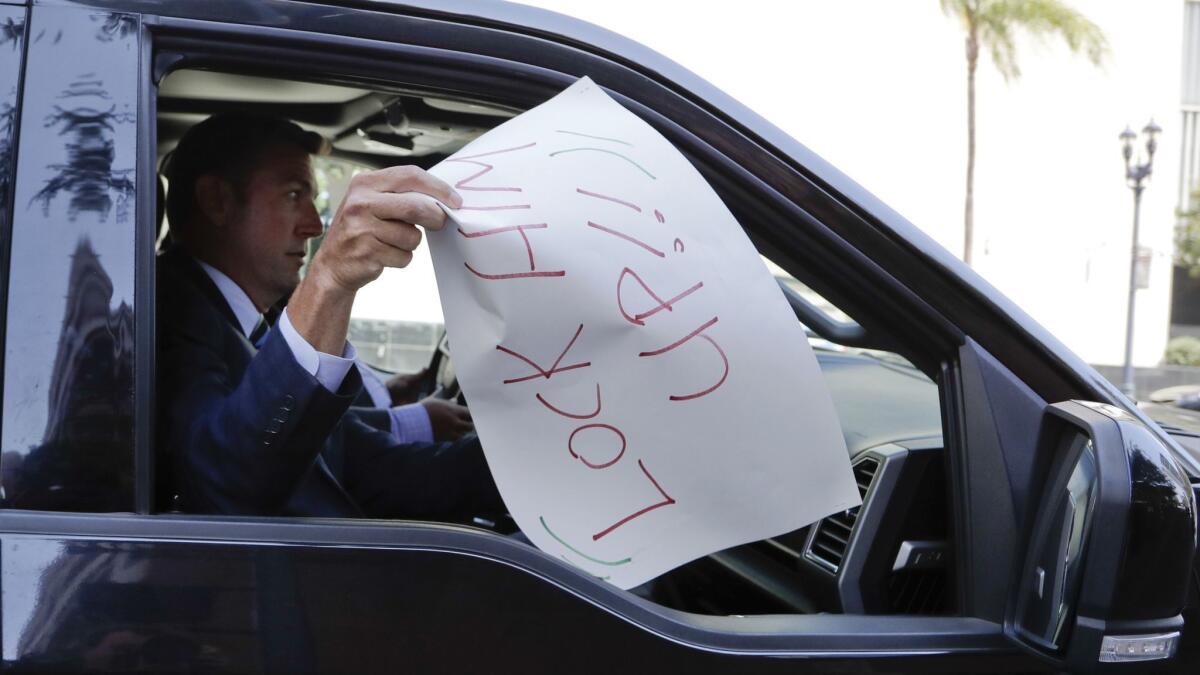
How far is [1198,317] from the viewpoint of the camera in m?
27.7

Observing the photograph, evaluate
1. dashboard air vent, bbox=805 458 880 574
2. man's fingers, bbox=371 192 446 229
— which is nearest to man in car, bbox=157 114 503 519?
man's fingers, bbox=371 192 446 229

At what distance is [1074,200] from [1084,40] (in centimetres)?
373

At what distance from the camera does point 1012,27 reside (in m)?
19.7

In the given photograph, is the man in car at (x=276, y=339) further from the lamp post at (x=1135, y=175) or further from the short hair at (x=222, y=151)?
the lamp post at (x=1135, y=175)

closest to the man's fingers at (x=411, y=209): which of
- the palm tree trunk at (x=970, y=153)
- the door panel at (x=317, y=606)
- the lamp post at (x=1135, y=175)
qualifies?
the door panel at (x=317, y=606)

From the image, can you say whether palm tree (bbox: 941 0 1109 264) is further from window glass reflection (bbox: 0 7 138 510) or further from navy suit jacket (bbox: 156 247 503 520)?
window glass reflection (bbox: 0 7 138 510)

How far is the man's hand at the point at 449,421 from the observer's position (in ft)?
9.09

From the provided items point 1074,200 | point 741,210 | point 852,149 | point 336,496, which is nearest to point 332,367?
point 336,496

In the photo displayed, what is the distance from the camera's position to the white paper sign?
1.21 meters

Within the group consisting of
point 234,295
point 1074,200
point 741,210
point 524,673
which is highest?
point 1074,200

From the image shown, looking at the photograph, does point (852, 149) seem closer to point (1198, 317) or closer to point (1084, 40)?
point (1084, 40)

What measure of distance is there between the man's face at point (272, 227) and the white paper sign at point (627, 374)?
2.76 feet

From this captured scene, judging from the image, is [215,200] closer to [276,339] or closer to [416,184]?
[276,339]

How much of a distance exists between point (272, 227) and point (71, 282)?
2.74ft
